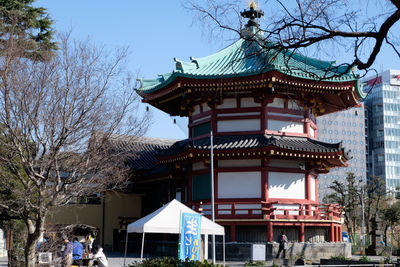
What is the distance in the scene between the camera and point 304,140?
2966 centimetres

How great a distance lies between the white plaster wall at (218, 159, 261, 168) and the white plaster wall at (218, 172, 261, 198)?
1.49 ft

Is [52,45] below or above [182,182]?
above

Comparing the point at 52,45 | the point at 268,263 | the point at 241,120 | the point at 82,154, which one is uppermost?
the point at 52,45

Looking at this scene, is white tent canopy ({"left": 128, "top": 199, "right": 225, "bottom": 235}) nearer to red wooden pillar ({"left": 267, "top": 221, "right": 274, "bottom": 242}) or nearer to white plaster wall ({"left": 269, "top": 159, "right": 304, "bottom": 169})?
red wooden pillar ({"left": 267, "top": 221, "right": 274, "bottom": 242})

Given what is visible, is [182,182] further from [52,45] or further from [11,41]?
[11,41]

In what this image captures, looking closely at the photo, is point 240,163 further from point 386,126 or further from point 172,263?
point 386,126

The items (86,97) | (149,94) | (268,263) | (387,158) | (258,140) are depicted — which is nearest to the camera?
(86,97)

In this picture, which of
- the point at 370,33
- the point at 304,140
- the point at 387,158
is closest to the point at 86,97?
the point at 370,33

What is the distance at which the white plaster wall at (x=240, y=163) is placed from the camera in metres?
28.8

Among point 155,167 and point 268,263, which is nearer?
point 268,263

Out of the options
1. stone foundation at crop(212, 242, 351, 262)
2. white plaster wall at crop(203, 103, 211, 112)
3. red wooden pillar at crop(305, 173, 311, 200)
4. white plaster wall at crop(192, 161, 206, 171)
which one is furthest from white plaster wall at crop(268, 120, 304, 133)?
stone foundation at crop(212, 242, 351, 262)

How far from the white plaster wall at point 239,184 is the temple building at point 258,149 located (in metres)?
0.05

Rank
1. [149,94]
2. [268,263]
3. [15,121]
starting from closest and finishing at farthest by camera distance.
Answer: [15,121] → [268,263] → [149,94]

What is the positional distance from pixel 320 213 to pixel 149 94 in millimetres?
12007
